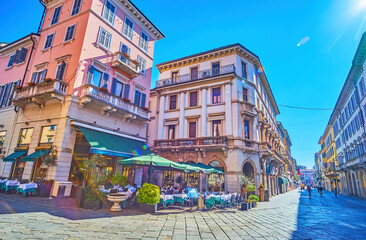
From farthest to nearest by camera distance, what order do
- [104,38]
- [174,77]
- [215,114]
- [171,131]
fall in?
[174,77], [171,131], [215,114], [104,38]

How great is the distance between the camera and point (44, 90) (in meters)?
13.3

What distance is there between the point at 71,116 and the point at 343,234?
15268 mm

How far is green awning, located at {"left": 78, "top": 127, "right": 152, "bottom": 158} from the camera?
41.6 feet

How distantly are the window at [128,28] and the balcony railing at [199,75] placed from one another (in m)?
7.20

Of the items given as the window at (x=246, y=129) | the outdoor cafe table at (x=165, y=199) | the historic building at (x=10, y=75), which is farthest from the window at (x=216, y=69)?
the historic building at (x=10, y=75)

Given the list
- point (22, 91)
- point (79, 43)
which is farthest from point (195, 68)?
point (22, 91)

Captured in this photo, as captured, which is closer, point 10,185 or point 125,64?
point 10,185

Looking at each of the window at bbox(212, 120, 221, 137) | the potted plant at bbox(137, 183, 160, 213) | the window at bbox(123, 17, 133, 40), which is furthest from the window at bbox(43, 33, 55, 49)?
the window at bbox(212, 120, 221, 137)

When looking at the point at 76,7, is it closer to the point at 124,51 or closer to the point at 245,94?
the point at 124,51

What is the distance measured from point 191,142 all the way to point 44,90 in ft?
43.7

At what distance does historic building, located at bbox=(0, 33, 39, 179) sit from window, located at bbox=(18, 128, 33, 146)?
1.26m

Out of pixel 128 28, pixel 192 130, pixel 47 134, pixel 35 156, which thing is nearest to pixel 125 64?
pixel 128 28

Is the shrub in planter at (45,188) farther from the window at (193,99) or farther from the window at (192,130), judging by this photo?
the window at (193,99)

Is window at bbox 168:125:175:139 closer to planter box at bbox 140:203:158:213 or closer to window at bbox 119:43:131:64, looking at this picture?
window at bbox 119:43:131:64
